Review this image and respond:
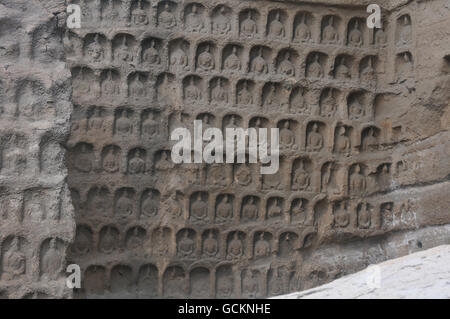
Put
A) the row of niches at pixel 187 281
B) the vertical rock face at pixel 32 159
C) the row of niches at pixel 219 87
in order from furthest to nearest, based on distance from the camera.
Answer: the row of niches at pixel 219 87 < the row of niches at pixel 187 281 < the vertical rock face at pixel 32 159

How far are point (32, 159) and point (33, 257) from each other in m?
0.70

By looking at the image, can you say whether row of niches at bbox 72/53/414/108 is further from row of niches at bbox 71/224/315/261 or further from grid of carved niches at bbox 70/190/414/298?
row of niches at bbox 71/224/315/261

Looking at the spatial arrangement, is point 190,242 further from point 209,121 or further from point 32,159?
point 32,159

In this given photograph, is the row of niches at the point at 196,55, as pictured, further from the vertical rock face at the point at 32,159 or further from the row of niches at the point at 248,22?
the vertical rock face at the point at 32,159

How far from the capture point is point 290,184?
7.20 m

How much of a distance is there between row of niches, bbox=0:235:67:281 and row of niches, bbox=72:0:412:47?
251 centimetres

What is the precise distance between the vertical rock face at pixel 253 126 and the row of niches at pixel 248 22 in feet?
0.04

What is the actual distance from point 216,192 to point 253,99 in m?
0.99

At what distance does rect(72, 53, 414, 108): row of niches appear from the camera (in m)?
6.94

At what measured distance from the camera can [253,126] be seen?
23.6ft

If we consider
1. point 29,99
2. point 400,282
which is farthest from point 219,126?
point 400,282

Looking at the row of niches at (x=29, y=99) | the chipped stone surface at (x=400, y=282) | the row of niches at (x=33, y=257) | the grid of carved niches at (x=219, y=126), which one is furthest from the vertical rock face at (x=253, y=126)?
the chipped stone surface at (x=400, y=282)

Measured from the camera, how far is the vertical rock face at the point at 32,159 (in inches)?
204
